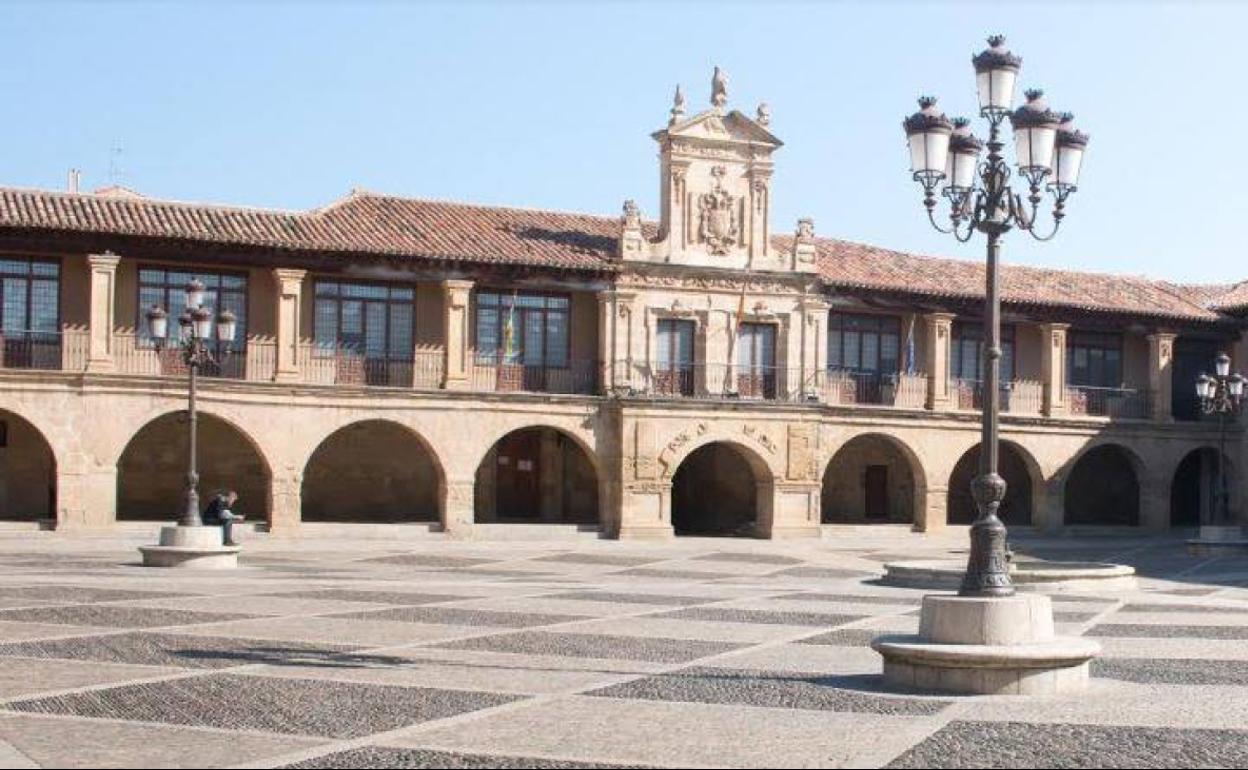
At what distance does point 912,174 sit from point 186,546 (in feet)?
52.0

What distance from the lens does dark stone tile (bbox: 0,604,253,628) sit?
17.0 metres

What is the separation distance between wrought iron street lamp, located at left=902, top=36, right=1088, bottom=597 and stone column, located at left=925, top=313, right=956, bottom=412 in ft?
88.7

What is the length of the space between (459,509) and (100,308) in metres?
8.75

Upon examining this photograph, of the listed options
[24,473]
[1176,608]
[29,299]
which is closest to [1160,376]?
[1176,608]

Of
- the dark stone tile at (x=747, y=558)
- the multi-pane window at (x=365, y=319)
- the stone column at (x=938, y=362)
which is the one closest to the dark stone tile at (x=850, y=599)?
the dark stone tile at (x=747, y=558)

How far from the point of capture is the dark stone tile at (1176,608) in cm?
2112

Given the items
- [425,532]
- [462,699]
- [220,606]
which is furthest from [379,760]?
[425,532]

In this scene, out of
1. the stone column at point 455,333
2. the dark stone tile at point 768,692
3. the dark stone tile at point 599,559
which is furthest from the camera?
the stone column at point 455,333

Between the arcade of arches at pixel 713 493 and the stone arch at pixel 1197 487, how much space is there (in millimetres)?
12099

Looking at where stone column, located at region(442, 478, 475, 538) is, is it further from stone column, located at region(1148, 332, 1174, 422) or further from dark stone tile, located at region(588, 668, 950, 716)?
dark stone tile, located at region(588, 668, 950, 716)

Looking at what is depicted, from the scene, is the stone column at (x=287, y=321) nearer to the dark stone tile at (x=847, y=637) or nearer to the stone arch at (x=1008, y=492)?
the stone arch at (x=1008, y=492)

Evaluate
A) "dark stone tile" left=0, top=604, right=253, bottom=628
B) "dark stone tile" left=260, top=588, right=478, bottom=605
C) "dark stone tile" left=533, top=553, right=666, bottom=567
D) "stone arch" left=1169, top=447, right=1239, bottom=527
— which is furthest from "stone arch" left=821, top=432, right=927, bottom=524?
"dark stone tile" left=0, top=604, right=253, bottom=628

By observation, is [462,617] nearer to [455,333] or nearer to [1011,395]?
[455,333]

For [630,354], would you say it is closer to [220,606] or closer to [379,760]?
[220,606]
